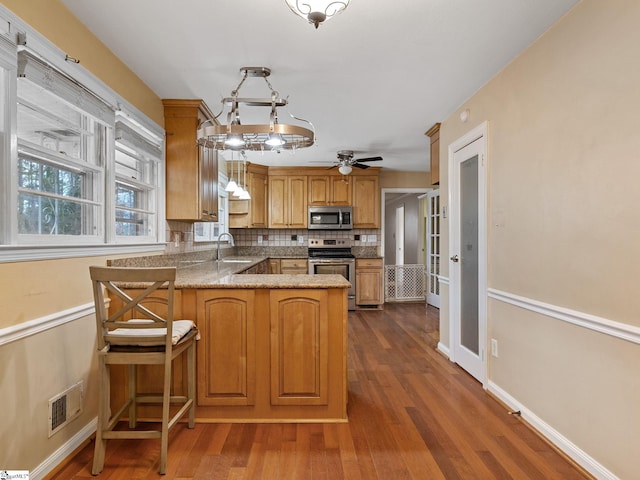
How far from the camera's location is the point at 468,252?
3.11 m

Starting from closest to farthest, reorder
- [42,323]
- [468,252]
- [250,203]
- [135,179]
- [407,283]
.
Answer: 1. [42,323]
2. [135,179]
3. [468,252]
4. [250,203]
5. [407,283]

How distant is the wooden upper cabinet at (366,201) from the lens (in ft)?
19.6

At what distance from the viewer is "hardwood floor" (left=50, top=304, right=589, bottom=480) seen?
1794mm

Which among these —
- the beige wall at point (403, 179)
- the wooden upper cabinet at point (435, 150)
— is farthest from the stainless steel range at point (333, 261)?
the wooden upper cabinet at point (435, 150)

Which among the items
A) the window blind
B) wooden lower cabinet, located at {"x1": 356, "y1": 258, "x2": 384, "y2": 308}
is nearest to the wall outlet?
the window blind

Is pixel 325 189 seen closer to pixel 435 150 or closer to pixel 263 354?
pixel 435 150

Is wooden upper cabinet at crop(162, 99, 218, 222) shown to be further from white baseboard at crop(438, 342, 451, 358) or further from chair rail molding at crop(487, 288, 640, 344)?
white baseboard at crop(438, 342, 451, 358)

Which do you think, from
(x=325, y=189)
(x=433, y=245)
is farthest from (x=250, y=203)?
(x=433, y=245)

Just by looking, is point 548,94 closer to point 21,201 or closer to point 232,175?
point 21,201

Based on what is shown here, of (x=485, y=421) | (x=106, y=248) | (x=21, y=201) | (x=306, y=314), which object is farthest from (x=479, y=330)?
(x=21, y=201)

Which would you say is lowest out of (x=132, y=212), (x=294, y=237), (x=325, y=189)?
(x=294, y=237)

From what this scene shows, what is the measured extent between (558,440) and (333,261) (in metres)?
3.95

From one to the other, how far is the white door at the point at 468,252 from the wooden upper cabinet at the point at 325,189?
107 inches

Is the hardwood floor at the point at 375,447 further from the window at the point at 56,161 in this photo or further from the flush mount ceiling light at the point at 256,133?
the flush mount ceiling light at the point at 256,133
